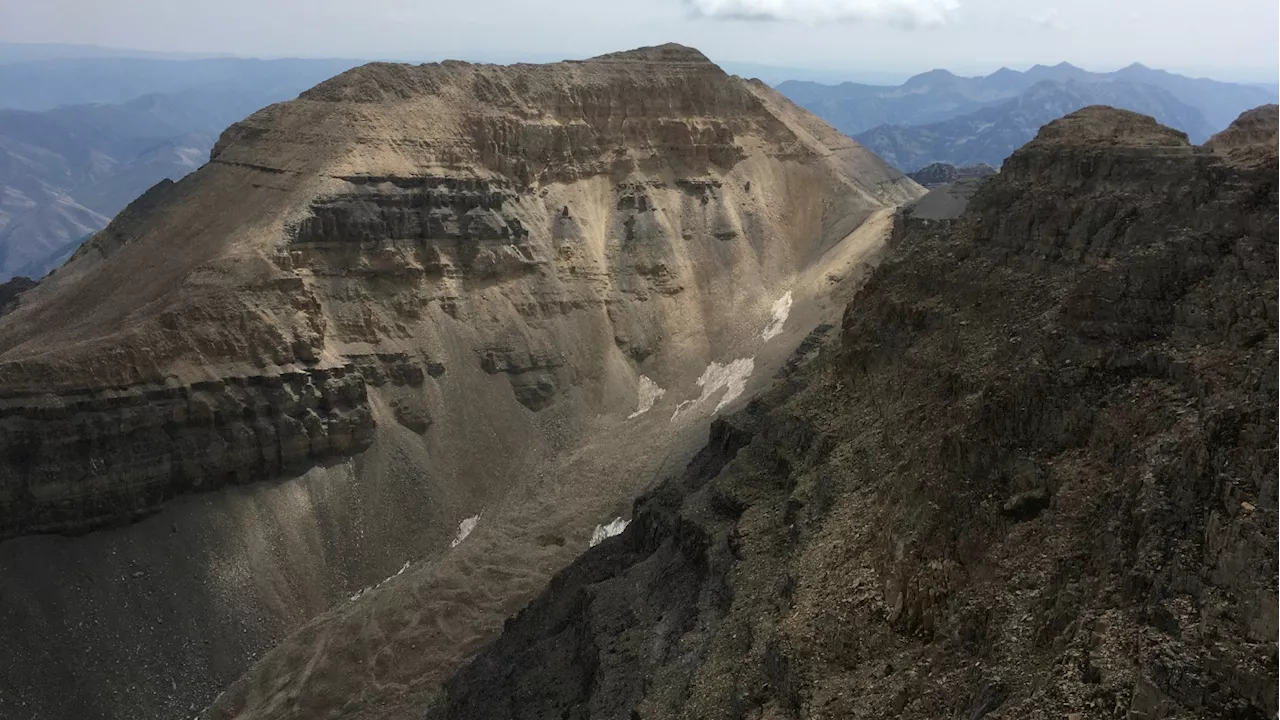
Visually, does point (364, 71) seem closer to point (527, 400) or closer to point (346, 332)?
point (346, 332)

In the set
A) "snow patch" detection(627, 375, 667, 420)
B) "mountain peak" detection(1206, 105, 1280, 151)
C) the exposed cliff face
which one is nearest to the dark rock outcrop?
"snow patch" detection(627, 375, 667, 420)

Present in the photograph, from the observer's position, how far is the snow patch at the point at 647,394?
50.0 metres

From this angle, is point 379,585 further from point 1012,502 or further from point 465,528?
point 1012,502

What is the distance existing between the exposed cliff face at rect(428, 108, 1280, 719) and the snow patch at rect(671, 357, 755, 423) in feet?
66.0

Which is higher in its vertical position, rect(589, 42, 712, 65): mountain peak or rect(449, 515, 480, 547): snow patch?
rect(589, 42, 712, 65): mountain peak

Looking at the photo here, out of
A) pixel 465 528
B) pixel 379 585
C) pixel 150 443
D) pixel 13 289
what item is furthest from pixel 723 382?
pixel 13 289

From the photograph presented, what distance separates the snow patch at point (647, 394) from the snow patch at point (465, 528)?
1212 cm

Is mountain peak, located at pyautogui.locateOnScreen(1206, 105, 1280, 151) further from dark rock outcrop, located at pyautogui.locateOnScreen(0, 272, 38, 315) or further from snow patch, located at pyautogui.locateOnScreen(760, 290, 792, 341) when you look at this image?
dark rock outcrop, located at pyautogui.locateOnScreen(0, 272, 38, 315)

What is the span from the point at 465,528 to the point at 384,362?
31.0ft

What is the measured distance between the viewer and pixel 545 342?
4966 centimetres

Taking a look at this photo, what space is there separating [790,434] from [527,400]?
24.5 meters

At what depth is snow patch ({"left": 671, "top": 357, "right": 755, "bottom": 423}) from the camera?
158ft

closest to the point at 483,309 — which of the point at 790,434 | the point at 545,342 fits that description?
the point at 545,342

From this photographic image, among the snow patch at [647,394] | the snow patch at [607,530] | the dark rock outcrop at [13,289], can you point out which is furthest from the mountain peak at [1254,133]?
the dark rock outcrop at [13,289]
